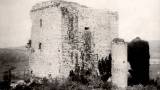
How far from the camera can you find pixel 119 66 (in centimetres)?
1207

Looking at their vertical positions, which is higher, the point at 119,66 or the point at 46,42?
the point at 46,42

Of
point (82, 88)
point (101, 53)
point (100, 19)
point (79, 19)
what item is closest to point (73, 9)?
point (79, 19)

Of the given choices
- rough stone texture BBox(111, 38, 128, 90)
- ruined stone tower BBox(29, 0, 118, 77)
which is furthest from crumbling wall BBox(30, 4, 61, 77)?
rough stone texture BBox(111, 38, 128, 90)

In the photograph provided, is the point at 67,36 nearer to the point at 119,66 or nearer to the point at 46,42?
the point at 46,42

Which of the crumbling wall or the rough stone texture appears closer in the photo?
the crumbling wall

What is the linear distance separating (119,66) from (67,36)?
2.34 m

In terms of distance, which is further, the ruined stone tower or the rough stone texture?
the rough stone texture

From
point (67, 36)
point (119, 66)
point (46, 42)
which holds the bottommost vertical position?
point (119, 66)

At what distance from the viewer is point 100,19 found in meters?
13.4

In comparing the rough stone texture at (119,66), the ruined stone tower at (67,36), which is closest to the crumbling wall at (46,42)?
the ruined stone tower at (67,36)

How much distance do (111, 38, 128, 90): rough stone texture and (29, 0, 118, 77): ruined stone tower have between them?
4.06 ft

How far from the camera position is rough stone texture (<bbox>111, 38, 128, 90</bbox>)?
1204 cm

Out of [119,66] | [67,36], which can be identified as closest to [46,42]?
[67,36]

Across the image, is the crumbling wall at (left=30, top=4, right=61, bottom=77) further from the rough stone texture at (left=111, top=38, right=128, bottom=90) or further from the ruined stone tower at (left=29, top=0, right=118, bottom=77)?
the rough stone texture at (left=111, top=38, right=128, bottom=90)
